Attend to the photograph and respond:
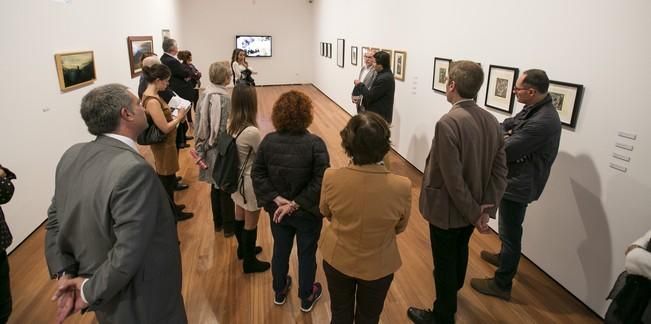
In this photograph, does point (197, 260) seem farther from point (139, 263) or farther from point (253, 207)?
point (139, 263)

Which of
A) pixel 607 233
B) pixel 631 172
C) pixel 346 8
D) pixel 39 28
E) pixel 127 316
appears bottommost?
pixel 607 233

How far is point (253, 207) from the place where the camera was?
8.63 ft

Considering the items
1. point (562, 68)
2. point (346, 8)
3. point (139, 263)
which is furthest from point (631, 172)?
point (346, 8)

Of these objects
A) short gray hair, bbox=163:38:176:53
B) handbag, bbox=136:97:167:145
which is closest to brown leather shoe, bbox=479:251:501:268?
handbag, bbox=136:97:167:145

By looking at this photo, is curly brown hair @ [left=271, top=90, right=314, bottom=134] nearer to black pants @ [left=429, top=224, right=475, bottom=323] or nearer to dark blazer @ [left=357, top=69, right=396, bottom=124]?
black pants @ [left=429, top=224, right=475, bottom=323]

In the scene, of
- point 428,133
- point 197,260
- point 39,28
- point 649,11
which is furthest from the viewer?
point 428,133

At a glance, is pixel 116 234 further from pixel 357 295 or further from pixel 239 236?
pixel 239 236

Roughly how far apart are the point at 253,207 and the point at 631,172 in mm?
2546

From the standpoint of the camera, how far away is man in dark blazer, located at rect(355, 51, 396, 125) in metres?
4.38

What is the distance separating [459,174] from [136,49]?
662 cm

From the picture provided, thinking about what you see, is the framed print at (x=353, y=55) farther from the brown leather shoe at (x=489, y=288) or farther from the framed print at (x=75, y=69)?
the brown leather shoe at (x=489, y=288)

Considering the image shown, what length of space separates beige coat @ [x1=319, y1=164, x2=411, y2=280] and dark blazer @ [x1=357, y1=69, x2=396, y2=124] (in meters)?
2.97

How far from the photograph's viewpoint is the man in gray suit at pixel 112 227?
1233 millimetres

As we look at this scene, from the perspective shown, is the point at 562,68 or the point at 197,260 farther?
the point at 197,260
